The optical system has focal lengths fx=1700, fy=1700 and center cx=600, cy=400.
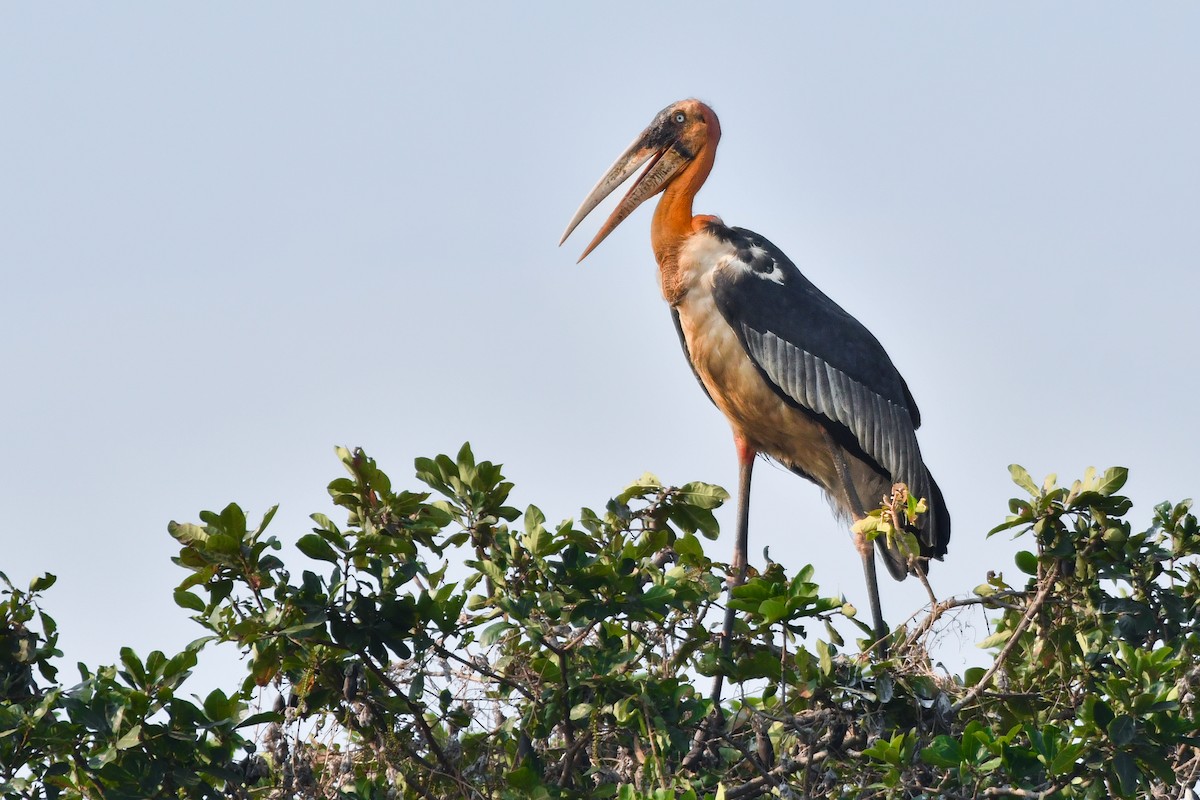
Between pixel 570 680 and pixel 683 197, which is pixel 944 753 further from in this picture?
pixel 683 197

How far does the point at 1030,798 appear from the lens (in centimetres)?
504

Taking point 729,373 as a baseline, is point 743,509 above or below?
below

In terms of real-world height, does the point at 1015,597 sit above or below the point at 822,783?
above

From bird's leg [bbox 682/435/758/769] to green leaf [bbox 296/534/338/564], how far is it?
1311 millimetres

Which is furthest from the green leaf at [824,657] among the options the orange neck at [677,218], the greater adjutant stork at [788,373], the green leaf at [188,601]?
the orange neck at [677,218]

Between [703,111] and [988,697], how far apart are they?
14.2 ft

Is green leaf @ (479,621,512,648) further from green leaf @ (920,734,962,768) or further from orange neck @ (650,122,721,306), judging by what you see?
orange neck @ (650,122,721,306)

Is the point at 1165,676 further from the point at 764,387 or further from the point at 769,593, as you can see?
the point at 764,387

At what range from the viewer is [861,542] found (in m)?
8.42

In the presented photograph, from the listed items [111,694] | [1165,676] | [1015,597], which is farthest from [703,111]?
[111,694]

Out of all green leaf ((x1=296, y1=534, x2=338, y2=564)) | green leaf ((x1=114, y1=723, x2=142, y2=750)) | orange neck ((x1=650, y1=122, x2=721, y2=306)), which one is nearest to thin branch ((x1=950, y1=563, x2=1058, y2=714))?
green leaf ((x1=296, y1=534, x2=338, y2=564))

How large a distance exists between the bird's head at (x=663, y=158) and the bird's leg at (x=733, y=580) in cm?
145

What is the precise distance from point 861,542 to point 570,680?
3476 millimetres

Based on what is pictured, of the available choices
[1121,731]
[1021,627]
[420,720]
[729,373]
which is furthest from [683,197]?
[1121,731]
